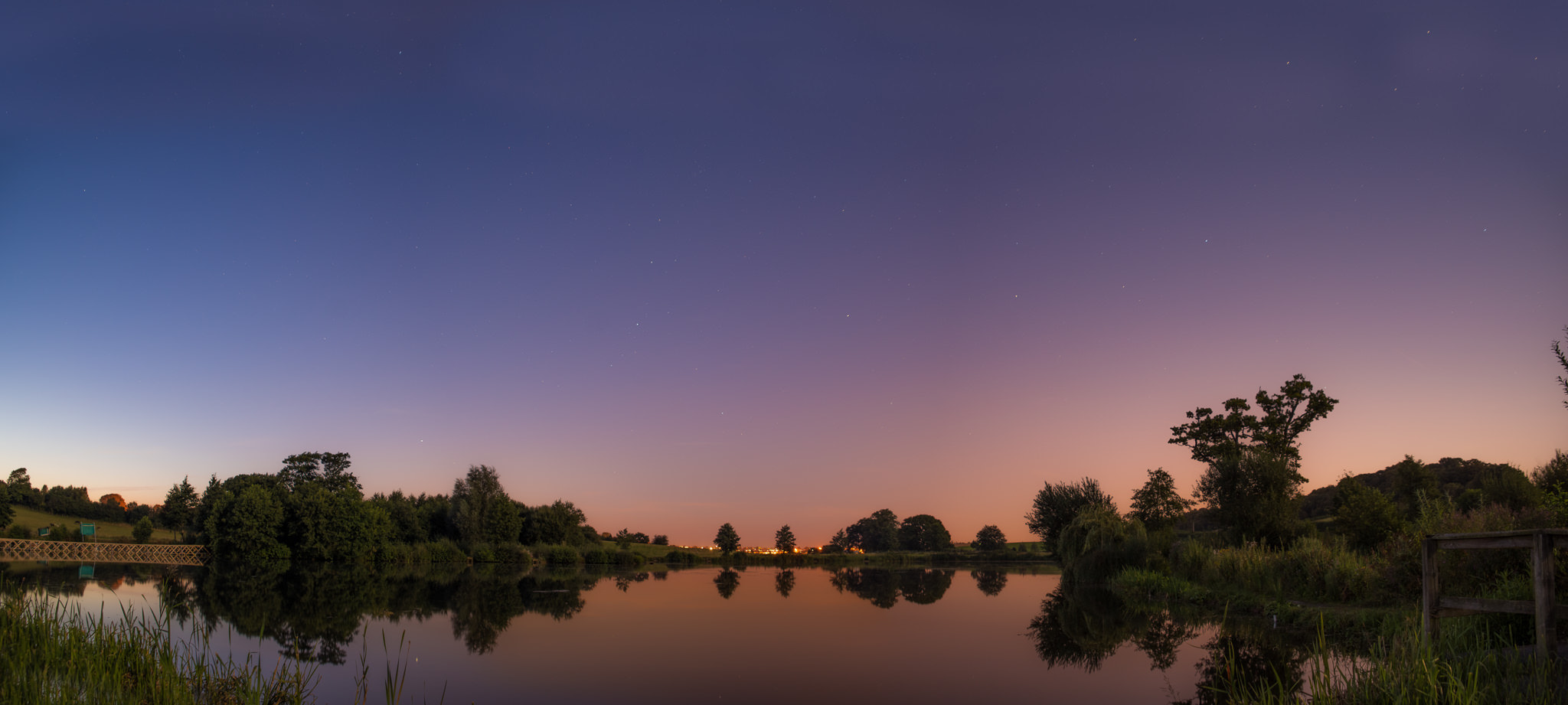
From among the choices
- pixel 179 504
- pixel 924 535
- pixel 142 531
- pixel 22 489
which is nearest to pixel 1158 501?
pixel 924 535

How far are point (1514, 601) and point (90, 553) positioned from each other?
184 ft

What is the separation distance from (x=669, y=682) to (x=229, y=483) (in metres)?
66.6

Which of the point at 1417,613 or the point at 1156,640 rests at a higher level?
the point at 1417,613

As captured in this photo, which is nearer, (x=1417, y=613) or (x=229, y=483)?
(x=1417, y=613)

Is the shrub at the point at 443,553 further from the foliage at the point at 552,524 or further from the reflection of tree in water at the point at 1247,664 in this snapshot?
the reflection of tree in water at the point at 1247,664

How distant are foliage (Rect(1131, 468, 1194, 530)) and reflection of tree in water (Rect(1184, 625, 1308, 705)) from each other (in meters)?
25.7

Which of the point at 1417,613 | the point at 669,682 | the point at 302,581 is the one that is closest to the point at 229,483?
the point at 302,581

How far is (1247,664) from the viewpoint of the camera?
10.6m

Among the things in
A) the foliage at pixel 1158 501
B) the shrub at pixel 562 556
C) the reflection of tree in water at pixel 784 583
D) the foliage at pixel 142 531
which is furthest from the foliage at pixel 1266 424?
the foliage at pixel 142 531

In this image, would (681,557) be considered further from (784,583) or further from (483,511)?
(784,583)

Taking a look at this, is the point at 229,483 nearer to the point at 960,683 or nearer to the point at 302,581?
the point at 302,581

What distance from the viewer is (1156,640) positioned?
13758 millimetres

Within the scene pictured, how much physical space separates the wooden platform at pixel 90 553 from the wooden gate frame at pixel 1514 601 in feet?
164

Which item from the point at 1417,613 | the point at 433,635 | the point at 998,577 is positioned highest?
the point at 1417,613
